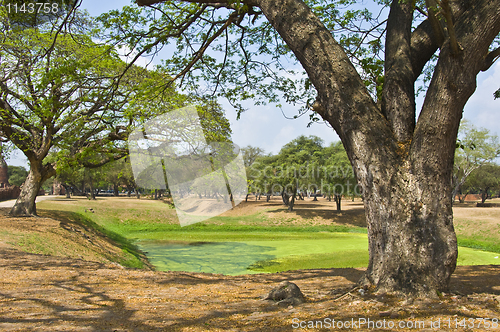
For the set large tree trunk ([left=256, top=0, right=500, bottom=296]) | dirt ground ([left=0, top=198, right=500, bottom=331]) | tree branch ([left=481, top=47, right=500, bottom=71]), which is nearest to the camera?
dirt ground ([left=0, top=198, right=500, bottom=331])

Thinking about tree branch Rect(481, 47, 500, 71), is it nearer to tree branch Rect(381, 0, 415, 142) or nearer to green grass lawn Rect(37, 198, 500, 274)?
tree branch Rect(381, 0, 415, 142)

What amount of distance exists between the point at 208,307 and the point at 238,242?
1871cm

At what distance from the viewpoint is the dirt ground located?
122 inches

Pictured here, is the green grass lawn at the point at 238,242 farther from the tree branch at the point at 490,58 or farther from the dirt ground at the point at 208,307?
the tree branch at the point at 490,58

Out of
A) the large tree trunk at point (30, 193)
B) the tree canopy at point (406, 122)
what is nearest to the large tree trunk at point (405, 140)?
the tree canopy at point (406, 122)

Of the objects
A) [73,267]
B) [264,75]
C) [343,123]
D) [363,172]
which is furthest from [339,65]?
[73,267]

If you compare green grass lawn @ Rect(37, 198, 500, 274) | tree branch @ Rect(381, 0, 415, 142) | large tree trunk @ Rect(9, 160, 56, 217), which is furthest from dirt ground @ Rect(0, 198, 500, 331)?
large tree trunk @ Rect(9, 160, 56, 217)

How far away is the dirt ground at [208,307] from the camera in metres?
3.10

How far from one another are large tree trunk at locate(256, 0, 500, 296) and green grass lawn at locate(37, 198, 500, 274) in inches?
331

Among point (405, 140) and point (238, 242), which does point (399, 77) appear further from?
point (238, 242)

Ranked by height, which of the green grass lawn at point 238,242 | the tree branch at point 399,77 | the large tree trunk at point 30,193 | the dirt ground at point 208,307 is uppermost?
the tree branch at point 399,77

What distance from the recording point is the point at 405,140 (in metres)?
4.07

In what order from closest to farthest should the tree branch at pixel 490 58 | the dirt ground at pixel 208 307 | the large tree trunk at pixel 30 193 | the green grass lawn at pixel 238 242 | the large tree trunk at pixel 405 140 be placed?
the dirt ground at pixel 208 307, the large tree trunk at pixel 405 140, the tree branch at pixel 490 58, the green grass lawn at pixel 238 242, the large tree trunk at pixel 30 193

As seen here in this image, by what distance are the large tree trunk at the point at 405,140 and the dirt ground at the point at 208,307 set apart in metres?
0.41
